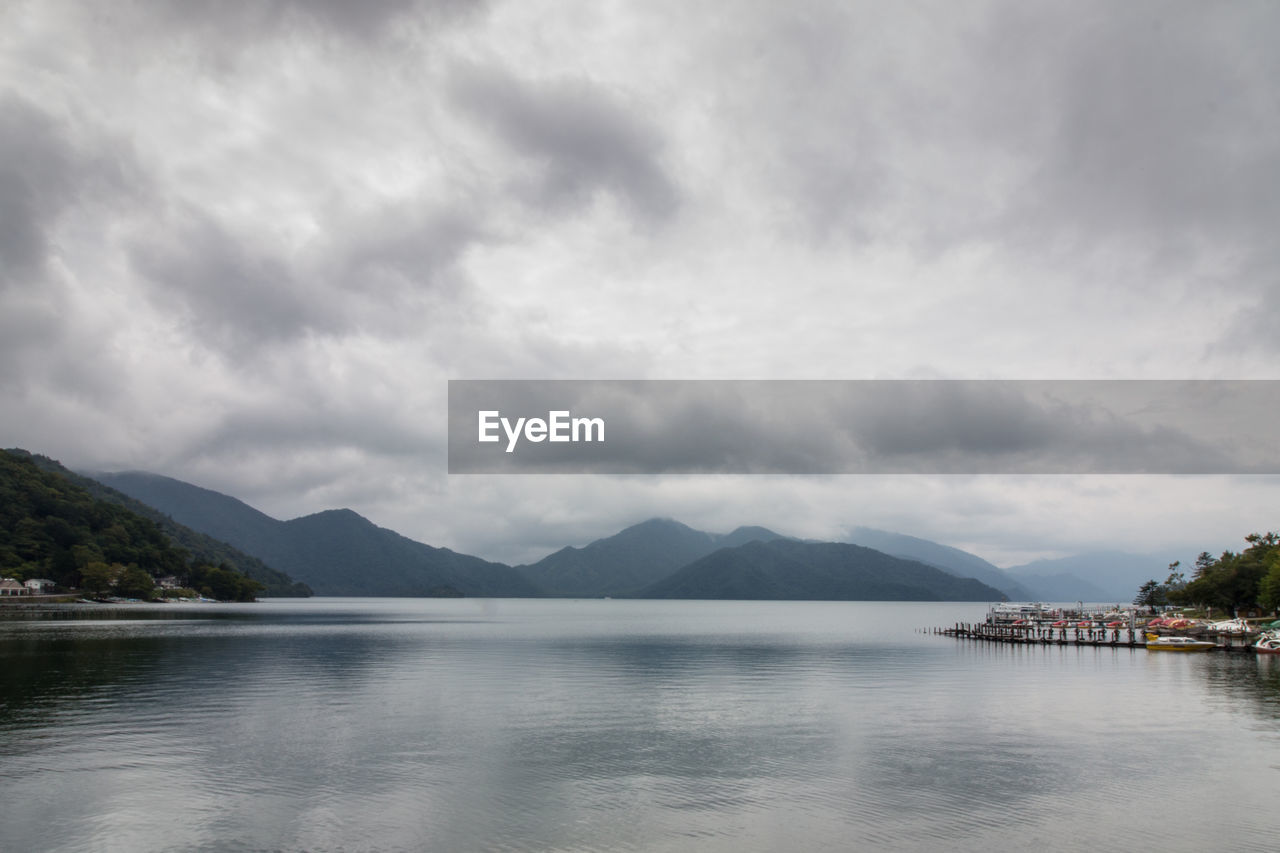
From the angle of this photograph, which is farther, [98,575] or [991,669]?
[98,575]

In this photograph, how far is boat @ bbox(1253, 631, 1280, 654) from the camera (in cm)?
8681

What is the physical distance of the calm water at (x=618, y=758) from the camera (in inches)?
962

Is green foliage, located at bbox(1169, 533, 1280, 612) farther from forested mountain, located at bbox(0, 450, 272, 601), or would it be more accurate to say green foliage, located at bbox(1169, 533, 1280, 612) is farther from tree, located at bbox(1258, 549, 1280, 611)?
forested mountain, located at bbox(0, 450, 272, 601)

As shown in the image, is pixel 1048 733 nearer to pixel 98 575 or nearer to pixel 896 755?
pixel 896 755

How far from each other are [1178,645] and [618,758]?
88.7 metres

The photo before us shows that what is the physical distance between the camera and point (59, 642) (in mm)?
81375

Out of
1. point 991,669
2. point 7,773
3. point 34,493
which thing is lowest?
point 991,669

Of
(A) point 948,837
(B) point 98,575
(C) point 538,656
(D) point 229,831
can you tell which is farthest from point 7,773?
(B) point 98,575

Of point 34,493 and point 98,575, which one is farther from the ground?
point 34,493

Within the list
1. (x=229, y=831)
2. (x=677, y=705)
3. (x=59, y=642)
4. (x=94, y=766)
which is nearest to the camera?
(x=229, y=831)

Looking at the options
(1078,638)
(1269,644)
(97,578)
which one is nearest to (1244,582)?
(1078,638)

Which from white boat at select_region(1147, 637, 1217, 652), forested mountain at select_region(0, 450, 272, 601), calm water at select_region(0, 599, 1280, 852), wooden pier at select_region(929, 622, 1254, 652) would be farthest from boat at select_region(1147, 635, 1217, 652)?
forested mountain at select_region(0, 450, 272, 601)

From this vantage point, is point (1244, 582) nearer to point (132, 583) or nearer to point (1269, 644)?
point (1269, 644)

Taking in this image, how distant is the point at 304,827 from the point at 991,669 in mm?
66905
